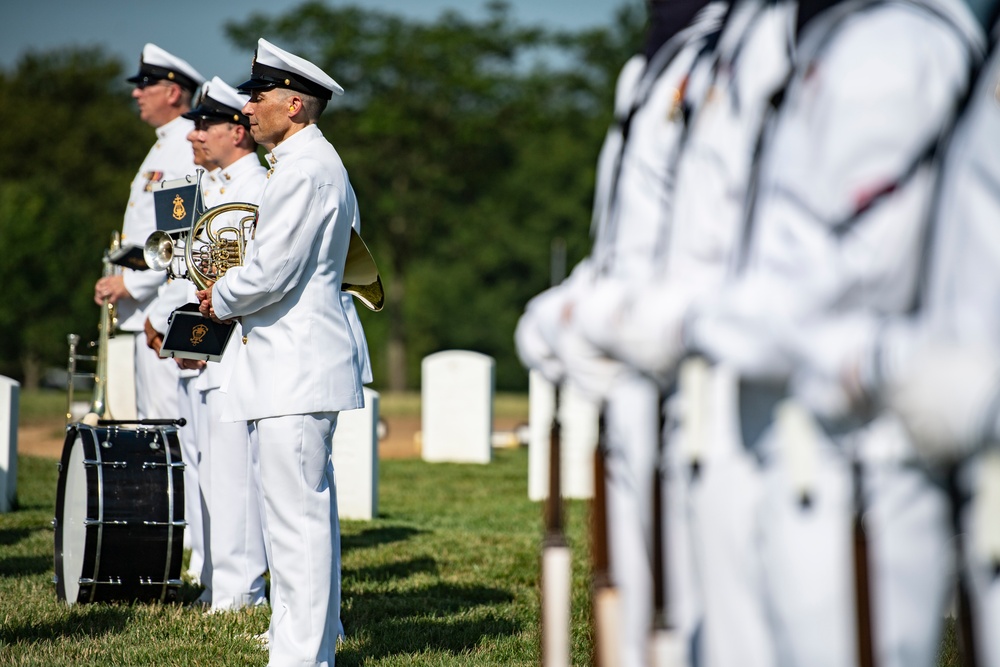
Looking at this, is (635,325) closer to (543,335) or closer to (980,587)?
(543,335)

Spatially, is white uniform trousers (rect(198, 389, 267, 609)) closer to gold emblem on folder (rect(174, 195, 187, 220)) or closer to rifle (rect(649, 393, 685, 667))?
gold emblem on folder (rect(174, 195, 187, 220))

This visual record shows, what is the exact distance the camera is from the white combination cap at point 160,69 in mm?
8695

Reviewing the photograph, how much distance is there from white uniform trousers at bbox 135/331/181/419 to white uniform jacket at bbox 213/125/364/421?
3.04 m

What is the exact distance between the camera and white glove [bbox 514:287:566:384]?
3.60 metres

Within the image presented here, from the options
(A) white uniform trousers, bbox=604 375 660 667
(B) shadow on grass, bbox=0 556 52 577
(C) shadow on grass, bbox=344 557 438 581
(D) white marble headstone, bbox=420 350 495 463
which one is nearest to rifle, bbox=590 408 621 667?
(A) white uniform trousers, bbox=604 375 660 667

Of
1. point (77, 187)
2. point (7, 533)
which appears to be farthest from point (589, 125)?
point (7, 533)

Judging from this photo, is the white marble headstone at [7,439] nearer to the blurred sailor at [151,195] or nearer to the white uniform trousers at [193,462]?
the blurred sailor at [151,195]

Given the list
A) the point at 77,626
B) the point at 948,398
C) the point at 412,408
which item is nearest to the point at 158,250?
the point at 77,626

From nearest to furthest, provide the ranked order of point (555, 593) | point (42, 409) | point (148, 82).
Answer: point (555, 593) → point (148, 82) → point (42, 409)

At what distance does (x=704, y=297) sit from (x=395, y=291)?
3891cm

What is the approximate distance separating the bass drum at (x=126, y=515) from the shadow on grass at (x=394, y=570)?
Result: 4.77ft

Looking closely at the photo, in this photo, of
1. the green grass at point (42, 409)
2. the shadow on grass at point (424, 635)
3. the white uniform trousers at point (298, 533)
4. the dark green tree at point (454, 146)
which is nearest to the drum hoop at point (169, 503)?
the shadow on grass at point (424, 635)

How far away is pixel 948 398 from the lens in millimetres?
2271

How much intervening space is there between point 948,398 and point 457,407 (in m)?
14.6
